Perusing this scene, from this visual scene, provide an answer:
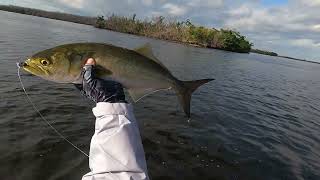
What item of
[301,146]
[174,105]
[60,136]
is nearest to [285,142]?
[301,146]

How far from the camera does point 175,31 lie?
86.3 metres

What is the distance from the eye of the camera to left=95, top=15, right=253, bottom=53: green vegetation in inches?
3386

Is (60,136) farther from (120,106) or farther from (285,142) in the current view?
(285,142)

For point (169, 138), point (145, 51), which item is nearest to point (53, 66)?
point (145, 51)

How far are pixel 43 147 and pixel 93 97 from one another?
4.75 meters

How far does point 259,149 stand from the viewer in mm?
10211

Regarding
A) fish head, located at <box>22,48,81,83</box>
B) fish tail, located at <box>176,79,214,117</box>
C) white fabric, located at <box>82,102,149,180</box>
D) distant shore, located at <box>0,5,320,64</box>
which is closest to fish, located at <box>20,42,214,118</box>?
fish head, located at <box>22,48,81,83</box>

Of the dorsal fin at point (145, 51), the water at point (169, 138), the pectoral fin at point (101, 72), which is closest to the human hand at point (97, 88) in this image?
the pectoral fin at point (101, 72)

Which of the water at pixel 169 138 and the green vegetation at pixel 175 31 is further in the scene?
Result: the green vegetation at pixel 175 31

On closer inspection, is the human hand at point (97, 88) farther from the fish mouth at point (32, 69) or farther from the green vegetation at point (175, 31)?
the green vegetation at point (175, 31)

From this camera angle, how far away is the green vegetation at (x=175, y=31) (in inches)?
Answer: 3386

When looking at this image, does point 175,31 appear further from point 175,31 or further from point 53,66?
point 53,66

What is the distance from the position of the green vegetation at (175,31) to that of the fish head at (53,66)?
267 feet

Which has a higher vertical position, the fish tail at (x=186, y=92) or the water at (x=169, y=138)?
the fish tail at (x=186, y=92)
